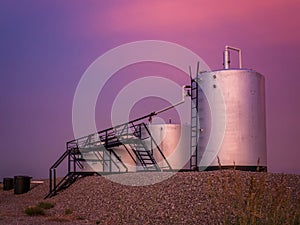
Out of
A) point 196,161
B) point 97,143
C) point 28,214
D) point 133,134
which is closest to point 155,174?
point 196,161

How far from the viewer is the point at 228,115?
21062 mm

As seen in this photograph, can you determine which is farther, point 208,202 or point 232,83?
point 232,83

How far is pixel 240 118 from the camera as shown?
21.0 meters

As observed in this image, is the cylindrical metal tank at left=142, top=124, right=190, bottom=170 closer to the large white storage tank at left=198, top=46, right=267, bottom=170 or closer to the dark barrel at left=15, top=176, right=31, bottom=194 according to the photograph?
the large white storage tank at left=198, top=46, right=267, bottom=170

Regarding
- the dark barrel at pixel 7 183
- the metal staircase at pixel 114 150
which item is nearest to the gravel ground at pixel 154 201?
the metal staircase at pixel 114 150

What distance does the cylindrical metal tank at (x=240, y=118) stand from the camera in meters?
Result: 21.0

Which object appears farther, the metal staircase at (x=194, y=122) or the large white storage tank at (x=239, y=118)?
the metal staircase at (x=194, y=122)

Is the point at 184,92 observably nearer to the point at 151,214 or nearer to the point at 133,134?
the point at 133,134

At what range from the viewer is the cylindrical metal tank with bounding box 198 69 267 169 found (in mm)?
20953

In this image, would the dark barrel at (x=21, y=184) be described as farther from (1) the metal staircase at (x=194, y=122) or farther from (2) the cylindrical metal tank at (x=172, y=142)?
(1) the metal staircase at (x=194, y=122)

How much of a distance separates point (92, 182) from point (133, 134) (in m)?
4.35

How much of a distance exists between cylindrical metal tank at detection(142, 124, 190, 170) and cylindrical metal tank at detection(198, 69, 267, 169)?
674cm

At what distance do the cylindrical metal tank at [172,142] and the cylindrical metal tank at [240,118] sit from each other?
6740mm

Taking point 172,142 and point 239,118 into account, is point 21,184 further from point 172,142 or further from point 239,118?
point 239,118
